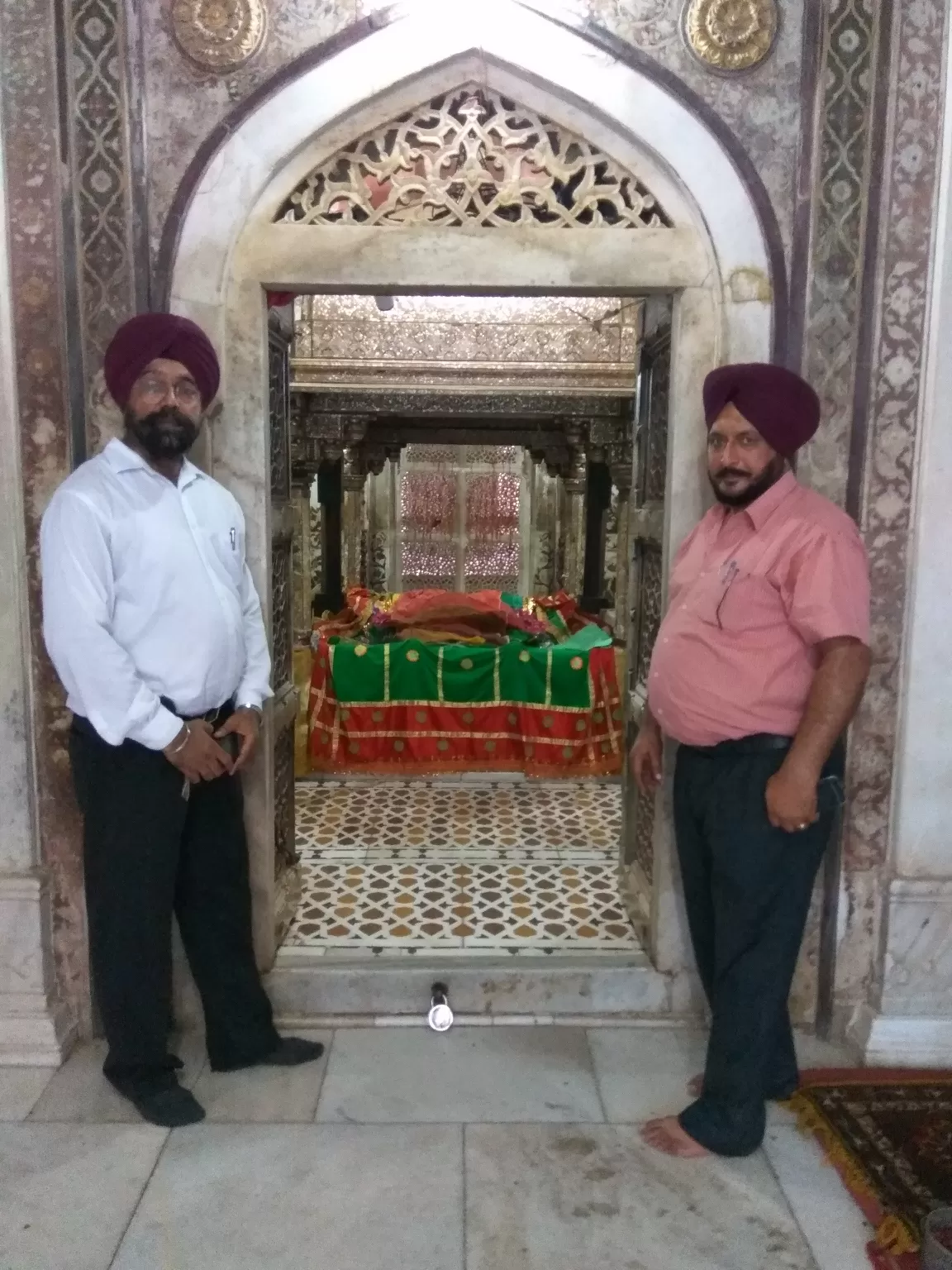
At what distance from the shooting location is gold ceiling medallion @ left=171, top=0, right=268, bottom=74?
91.3 inches

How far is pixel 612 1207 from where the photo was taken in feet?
6.44

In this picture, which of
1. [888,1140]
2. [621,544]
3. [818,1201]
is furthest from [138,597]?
[621,544]

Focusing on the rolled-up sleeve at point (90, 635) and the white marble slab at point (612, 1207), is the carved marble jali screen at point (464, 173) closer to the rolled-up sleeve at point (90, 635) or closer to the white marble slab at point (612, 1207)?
the rolled-up sleeve at point (90, 635)

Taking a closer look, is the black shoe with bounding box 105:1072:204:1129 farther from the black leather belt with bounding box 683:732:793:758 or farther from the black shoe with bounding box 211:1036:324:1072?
the black leather belt with bounding box 683:732:793:758

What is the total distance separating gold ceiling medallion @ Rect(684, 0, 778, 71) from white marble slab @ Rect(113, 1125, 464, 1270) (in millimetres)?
2641

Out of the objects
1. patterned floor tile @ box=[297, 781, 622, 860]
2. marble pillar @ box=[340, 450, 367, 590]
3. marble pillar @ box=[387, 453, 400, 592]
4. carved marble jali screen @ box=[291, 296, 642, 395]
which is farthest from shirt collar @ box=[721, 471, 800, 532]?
marble pillar @ box=[387, 453, 400, 592]

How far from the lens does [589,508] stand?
23.6ft

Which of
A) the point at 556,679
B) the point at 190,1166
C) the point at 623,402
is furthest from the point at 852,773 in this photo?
the point at 623,402

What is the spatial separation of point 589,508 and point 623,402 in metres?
1.02

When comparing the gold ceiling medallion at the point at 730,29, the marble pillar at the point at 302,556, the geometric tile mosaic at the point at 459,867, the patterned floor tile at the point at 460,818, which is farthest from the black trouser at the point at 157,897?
the marble pillar at the point at 302,556

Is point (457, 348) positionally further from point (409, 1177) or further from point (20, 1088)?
point (409, 1177)

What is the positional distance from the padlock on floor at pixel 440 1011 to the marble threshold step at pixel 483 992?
32mm

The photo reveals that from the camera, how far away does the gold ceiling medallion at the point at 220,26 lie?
7.61 feet

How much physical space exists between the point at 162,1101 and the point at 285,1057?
13.3 inches
